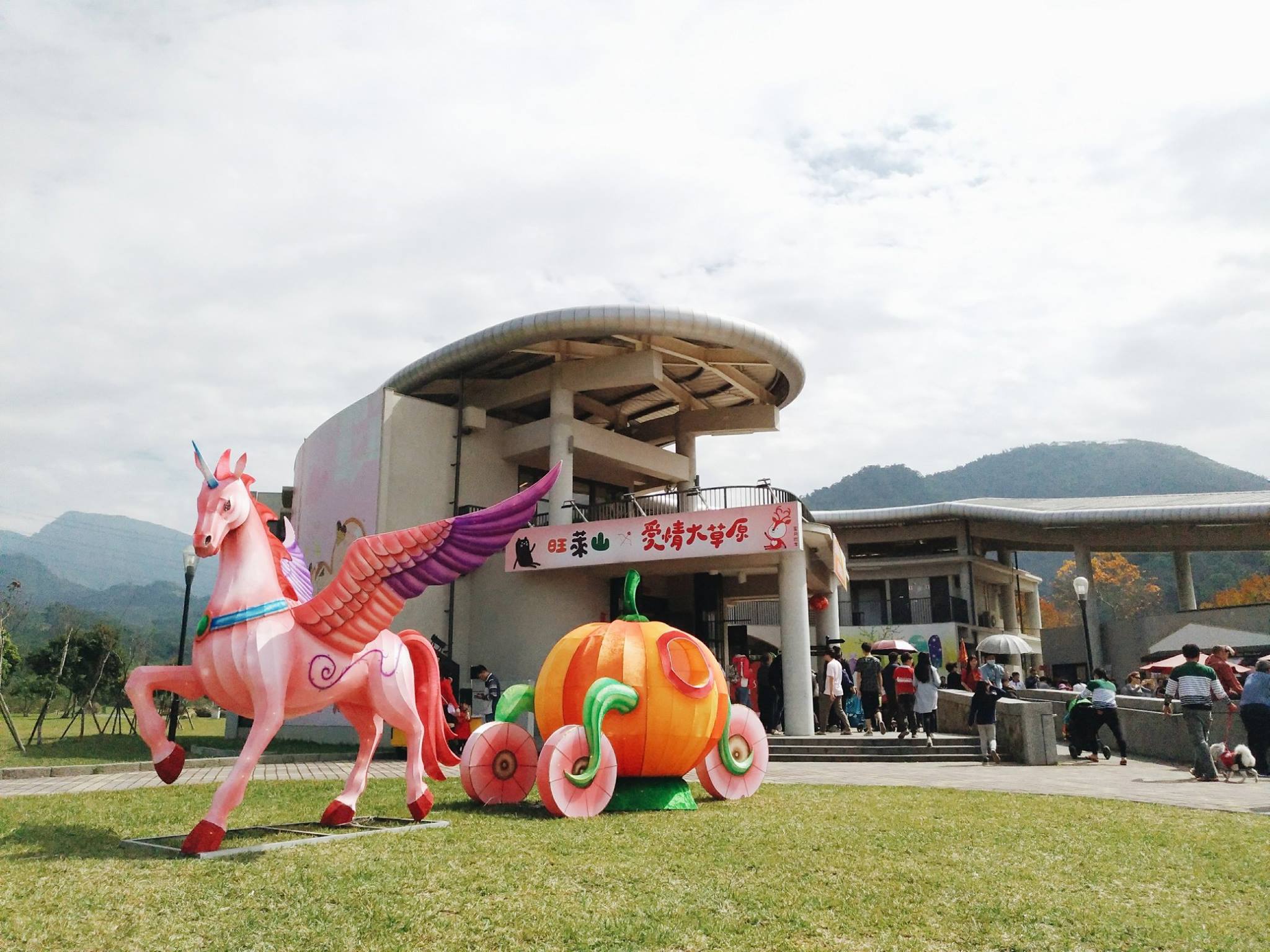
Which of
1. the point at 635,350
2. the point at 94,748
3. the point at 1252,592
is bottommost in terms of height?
the point at 94,748

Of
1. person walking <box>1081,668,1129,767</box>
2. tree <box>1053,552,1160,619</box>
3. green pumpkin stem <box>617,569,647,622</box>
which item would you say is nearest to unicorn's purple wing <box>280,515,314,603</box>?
green pumpkin stem <box>617,569,647,622</box>

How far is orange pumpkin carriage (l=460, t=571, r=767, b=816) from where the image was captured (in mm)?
7719

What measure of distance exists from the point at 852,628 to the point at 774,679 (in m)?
22.6

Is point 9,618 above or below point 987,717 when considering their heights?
above

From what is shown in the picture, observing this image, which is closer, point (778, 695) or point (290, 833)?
point (290, 833)

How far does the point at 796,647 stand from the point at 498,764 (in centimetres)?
1151

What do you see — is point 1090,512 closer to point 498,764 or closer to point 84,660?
point 498,764

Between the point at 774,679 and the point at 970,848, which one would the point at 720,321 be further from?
the point at 970,848

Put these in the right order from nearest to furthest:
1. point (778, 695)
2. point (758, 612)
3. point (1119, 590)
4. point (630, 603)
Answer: point (630, 603)
point (778, 695)
point (758, 612)
point (1119, 590)

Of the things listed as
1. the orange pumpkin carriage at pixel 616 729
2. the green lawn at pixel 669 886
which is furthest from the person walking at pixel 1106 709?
the orange pumpkin carriage at pixel 616 729

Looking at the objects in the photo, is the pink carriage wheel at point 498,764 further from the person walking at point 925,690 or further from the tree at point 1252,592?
the tree at point 1252,592

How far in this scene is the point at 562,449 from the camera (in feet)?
71.5

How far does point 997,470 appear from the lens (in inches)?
7781

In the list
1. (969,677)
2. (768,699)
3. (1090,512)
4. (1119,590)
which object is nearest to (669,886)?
(768,699)
